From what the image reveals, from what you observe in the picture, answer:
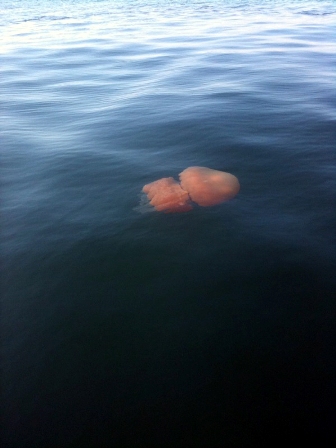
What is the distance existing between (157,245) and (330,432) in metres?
3.57

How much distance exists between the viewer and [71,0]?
3797 centimetres

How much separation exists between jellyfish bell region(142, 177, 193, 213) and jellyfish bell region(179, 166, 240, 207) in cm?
17

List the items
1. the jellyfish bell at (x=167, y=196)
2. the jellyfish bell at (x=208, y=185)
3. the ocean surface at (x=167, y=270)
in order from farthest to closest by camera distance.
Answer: the jellyfish bell at (x=208, y=185), the jellyfish bell at (x=167, y=196), the ocean surface at (x=167, y=270)

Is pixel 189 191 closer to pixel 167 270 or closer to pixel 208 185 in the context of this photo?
pixel 208 185

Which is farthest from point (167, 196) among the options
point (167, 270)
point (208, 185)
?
point (167, 270)

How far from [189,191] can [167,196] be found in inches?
18.5

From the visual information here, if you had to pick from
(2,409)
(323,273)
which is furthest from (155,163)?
(2,409)

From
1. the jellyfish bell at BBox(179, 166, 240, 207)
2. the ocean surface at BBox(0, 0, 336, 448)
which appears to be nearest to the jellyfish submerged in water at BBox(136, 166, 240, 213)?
the jellyfish bell at BBox(179, 166, 240, 207)

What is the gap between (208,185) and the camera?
25.7 ft

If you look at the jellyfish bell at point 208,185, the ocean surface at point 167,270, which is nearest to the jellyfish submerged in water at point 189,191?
the jellyfish bell at point 208,185

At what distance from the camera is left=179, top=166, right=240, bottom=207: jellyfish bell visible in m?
7.52

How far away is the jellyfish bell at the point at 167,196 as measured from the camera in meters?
7.29

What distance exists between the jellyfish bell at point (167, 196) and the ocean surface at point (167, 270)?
0.68ft

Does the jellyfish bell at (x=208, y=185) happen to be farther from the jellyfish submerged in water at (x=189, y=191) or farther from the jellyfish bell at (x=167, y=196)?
the jellyfish bell at (x=167, y=196)
